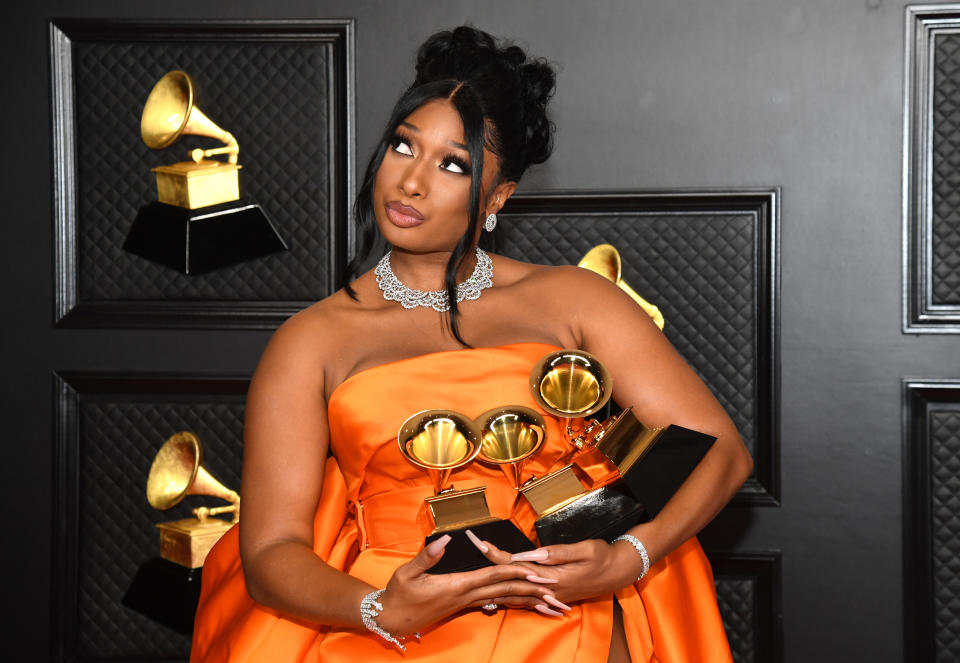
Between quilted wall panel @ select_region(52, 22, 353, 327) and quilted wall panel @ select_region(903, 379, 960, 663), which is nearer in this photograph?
quilted wall panel @ select_region(903, 379, 960, 663)

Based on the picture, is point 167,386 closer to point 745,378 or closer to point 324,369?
point 324,369

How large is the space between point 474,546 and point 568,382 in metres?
0.40

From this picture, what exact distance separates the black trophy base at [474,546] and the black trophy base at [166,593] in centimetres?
140

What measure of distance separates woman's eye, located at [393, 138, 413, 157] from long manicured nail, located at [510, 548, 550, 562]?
33.4 inches

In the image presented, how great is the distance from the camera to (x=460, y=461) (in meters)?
1.87

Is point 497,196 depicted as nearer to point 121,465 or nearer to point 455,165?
point 455,165

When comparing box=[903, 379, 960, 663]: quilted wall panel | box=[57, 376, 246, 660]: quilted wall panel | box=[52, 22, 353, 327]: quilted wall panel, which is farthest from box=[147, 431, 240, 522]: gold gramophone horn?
box=[903, 379, 960, 663]: quilted wall panel

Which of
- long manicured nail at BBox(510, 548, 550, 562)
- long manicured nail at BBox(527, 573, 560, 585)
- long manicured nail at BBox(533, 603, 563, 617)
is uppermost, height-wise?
long manicured nail at BBox(510, 548, 550, 562)

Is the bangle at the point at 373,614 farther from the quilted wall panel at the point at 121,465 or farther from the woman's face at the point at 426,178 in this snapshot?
the quilted wall panel at the point at 121,465

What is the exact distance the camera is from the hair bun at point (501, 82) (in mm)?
2186

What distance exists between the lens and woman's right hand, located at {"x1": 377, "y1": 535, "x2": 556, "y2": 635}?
1694 millimetres

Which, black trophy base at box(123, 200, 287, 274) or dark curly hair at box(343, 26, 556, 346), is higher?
dark curly hair at box(343, 26, 556, 346)

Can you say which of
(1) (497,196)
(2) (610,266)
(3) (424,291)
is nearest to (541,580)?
(3) (424,291)

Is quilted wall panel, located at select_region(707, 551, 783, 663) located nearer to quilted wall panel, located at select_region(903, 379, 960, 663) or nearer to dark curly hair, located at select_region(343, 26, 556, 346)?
quilted wall panel, located at select_region(903, 379, 960, 663)
